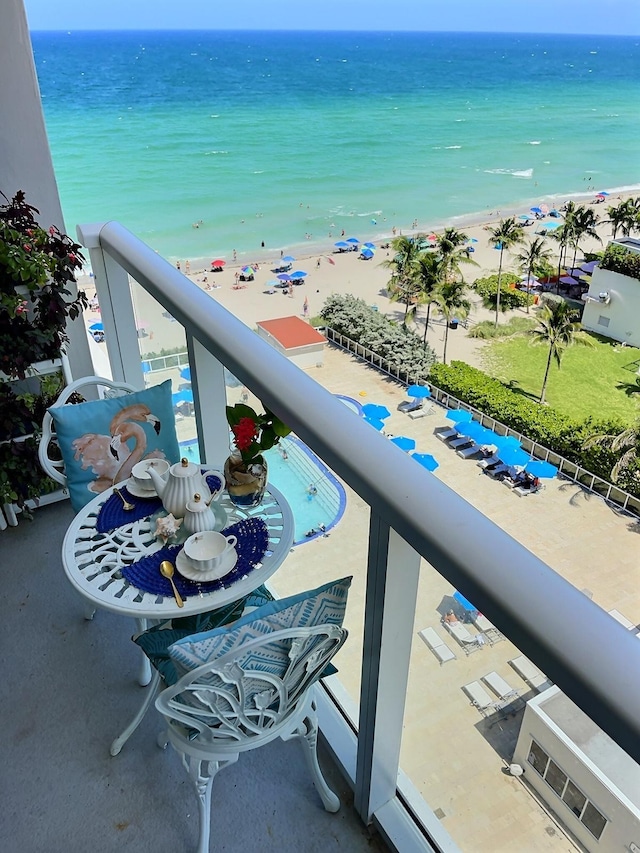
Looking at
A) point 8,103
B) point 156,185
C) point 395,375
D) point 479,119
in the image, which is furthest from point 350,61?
point 8,103

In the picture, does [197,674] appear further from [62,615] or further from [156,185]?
[156,185]

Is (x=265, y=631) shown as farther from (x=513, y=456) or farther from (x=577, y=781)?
(x=513, y=456)

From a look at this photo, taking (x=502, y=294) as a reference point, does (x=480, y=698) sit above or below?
above

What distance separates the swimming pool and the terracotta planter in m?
0.07

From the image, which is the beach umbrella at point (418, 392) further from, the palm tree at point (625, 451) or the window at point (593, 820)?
the window at point (593, 820)

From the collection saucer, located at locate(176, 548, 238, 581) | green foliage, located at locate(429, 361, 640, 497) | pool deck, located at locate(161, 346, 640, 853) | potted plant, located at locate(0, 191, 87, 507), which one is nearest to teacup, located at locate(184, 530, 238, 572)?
saucer, located at locate(176, 548, 238, 581)

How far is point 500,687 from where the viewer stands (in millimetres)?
1013

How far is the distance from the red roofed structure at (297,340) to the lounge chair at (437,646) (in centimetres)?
1319

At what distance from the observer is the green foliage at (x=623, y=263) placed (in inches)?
692

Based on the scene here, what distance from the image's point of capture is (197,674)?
76 cm

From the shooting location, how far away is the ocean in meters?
24.2

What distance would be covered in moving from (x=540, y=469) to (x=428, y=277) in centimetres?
727

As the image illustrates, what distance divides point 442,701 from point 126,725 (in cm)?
72

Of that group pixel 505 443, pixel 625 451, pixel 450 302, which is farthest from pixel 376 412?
pixel 450 302
